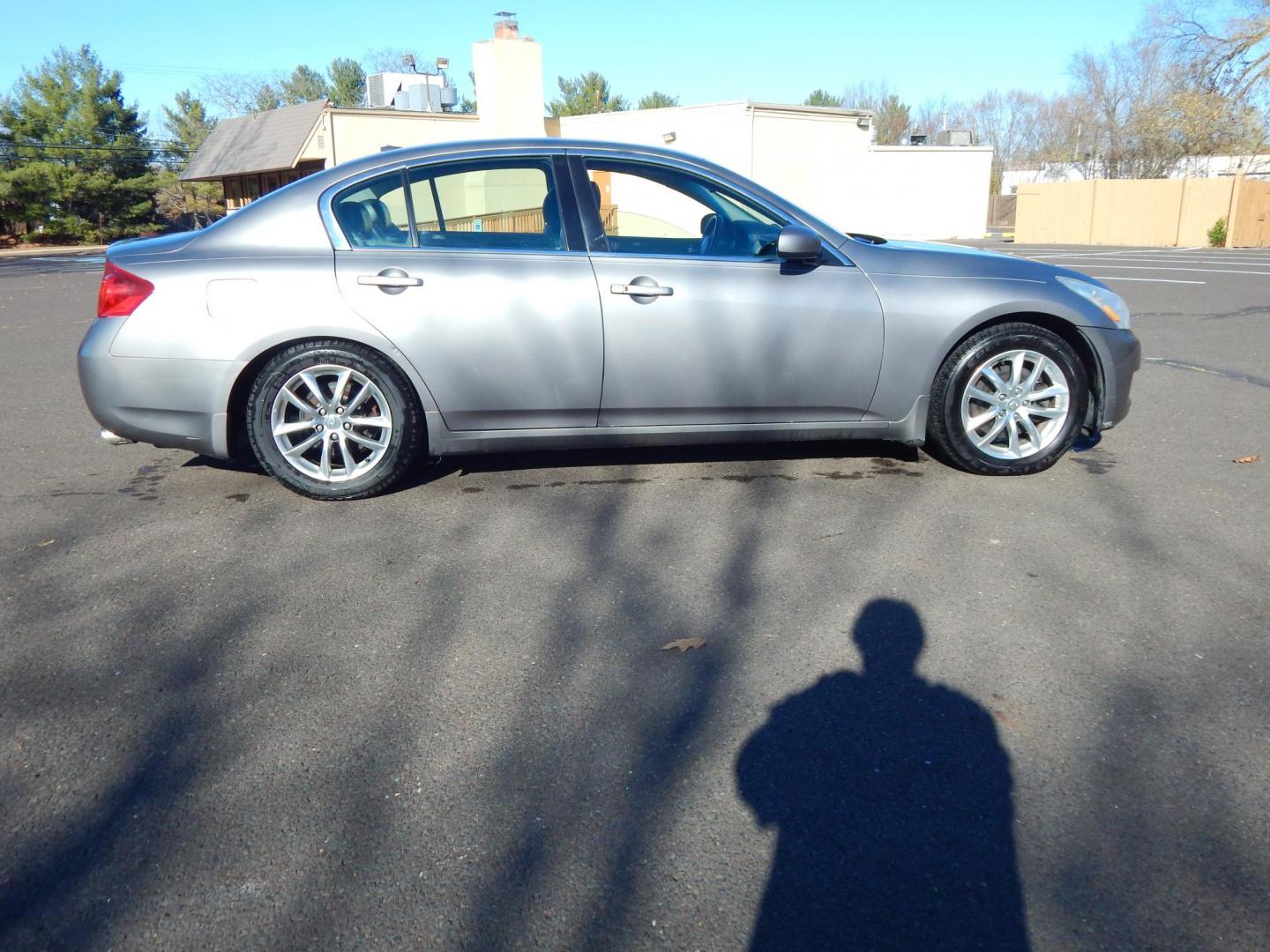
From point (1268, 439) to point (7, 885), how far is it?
6509mm

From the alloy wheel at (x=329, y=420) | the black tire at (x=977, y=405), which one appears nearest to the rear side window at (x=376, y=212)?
the alloy wheel at (x=329, y=420)

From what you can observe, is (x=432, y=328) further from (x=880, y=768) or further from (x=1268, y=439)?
(x=1268, y=439)

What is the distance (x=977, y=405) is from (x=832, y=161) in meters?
30.5

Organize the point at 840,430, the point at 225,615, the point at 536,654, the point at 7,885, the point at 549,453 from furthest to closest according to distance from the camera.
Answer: the point at 549,453
the point at 840,430
the point at 225,615
the point at 536,654
the point at 7,885

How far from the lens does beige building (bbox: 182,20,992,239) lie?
2764 cm

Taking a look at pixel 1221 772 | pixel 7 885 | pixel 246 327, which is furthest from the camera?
pixel 246 327

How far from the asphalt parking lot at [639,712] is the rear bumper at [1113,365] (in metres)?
0.38

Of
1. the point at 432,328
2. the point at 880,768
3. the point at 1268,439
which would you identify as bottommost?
the point at 1268,439

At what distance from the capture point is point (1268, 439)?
6.18 m

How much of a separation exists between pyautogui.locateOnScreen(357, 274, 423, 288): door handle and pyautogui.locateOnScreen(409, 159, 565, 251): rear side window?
0.24m

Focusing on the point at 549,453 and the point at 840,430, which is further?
the point at 549,453

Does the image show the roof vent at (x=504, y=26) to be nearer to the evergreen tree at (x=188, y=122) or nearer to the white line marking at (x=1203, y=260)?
the white line marking at (x=1203, y=260)

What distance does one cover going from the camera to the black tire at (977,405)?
17.0ft

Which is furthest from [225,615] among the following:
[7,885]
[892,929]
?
[892,929]
